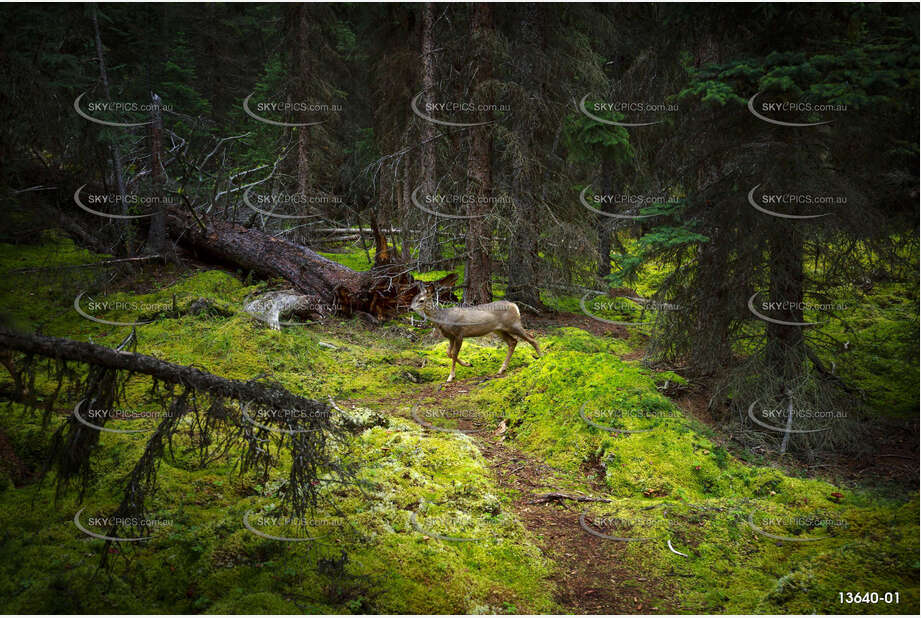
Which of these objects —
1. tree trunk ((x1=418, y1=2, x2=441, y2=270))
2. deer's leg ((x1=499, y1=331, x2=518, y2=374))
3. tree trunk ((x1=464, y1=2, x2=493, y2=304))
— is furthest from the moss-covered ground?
tree trunk ((x1=418, y1=2, x2=441, y2=270))

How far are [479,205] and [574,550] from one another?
851 cm

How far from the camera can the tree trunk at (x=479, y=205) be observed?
11938 mm

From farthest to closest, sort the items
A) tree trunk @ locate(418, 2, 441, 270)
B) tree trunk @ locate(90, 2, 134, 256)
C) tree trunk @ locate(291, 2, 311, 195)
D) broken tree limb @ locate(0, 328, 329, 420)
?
tree trunk @ locate(291, 2, 311, 195) → tree trunk @ locate(418, 2, 441, 270) → tree trunk @ locate(90, 2, 134, 256) → broken tree limb @ locate(0, 328, 329, 420)

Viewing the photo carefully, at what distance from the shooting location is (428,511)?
5.16 m

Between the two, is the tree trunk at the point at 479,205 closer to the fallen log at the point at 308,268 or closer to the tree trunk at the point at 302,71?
the fallen log at the point at 308,268

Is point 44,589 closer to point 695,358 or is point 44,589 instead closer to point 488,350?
point 488,350

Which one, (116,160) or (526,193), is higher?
(116,160)

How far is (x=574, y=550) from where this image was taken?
16.6 feet

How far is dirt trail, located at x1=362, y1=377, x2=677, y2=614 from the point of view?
14.4ft

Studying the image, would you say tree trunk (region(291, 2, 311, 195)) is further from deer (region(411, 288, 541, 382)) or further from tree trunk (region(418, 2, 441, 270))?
deer (region(411, 288, 541, 382))

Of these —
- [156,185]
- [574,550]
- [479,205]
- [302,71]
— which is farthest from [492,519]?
[302,71]

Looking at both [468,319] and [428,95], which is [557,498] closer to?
[468,319]

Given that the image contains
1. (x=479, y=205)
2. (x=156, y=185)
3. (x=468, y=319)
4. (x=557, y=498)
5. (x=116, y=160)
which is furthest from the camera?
(x=156, y=185)

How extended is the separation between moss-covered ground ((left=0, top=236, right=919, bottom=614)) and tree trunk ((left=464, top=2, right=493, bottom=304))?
3.73 m
